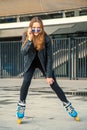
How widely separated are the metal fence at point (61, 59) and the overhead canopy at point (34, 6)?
2.58 meters

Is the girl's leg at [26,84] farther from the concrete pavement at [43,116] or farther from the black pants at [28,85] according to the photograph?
the concrete pavement at [43,116]

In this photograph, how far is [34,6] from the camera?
1002 inches

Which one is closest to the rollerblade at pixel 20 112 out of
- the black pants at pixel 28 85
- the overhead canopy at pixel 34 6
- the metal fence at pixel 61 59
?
the black pants at pixel 28 85

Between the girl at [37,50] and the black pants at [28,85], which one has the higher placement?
the girl at [37,50]

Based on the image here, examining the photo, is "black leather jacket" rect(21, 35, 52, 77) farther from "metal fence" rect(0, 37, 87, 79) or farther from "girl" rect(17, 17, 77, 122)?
"metal fence" rect(0, 37, 87, 79)

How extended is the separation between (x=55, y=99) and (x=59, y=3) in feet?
46.1

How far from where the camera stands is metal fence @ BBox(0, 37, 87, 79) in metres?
22.2

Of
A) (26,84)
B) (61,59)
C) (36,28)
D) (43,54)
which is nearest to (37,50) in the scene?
(43,54)

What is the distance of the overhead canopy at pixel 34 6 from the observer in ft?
79.6

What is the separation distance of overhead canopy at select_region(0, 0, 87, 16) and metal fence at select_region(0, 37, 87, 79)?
8.46 feet

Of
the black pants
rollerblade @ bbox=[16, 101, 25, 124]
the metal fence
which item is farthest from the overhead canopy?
rollerblade @ bbox=[16, 101, 25, 124]

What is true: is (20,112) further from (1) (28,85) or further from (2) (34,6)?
(2) (34,6)

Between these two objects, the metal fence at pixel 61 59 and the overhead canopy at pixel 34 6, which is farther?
the overhead canopy at pixel 34 6

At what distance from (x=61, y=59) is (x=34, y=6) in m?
4.21
